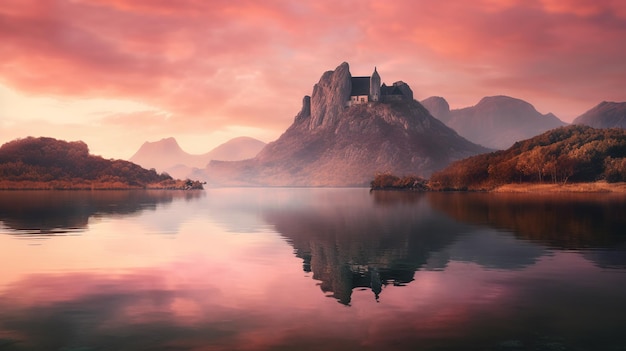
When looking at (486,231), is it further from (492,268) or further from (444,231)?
(492,268)

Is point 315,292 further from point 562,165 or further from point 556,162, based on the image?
point 562,165

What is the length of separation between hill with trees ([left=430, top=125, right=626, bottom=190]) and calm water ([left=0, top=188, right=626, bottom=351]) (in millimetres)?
114527

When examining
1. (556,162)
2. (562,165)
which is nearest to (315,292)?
(556,162)

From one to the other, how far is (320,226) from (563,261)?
26926mm

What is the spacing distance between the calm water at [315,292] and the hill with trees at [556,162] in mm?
114527

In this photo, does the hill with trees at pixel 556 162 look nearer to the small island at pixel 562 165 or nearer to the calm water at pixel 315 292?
the small island at pixel 562 165

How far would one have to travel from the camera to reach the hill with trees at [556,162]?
145625 mm

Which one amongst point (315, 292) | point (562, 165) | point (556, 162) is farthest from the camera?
point (562, 165)

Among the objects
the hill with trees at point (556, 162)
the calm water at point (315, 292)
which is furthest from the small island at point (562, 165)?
the calm water at point (315, 292)

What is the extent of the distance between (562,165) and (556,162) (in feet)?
6.94

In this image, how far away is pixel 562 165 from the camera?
14575cm

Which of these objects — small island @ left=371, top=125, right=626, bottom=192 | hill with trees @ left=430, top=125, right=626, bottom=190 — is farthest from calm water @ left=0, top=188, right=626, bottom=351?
hill with trees @ left=430, top=125, right=626, bottom=190

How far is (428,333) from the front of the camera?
603 inches

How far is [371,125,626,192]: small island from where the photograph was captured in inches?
5600
